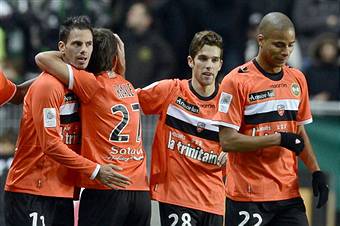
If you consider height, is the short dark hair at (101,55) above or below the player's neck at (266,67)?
above

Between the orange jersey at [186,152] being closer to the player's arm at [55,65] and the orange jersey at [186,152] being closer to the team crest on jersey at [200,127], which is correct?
the team crest on jersey at [200,127]

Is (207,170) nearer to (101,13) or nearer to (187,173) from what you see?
(187,173)

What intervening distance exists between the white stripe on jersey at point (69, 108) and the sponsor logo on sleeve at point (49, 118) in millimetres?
222

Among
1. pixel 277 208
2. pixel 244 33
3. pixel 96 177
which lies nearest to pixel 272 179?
pixel 277 208

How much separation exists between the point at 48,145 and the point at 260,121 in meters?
1.65

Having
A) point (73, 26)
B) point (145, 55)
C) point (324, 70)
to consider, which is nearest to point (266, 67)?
point (73, 26)

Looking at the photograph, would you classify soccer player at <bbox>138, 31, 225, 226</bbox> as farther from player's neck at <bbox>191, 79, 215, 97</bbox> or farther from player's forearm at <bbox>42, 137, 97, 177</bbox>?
player's forearm at <bbox>42, 137, 97, 177</bbox>

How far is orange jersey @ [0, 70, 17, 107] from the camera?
8906 mm

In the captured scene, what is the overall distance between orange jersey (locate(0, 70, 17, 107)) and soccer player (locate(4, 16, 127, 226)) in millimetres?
307

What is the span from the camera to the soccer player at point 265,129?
27.4 feet

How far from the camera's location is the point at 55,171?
28.6 ft

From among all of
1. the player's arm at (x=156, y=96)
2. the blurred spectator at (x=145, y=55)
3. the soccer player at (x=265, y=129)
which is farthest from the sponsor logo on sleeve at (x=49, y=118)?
the blurred spectator at (x=145, y=55)

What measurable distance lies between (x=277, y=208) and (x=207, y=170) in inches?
35.0

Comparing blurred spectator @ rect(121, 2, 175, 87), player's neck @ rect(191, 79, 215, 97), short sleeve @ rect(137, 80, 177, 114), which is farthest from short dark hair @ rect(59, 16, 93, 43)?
blurred spectator @ rect(121, 2, 175, 87)
